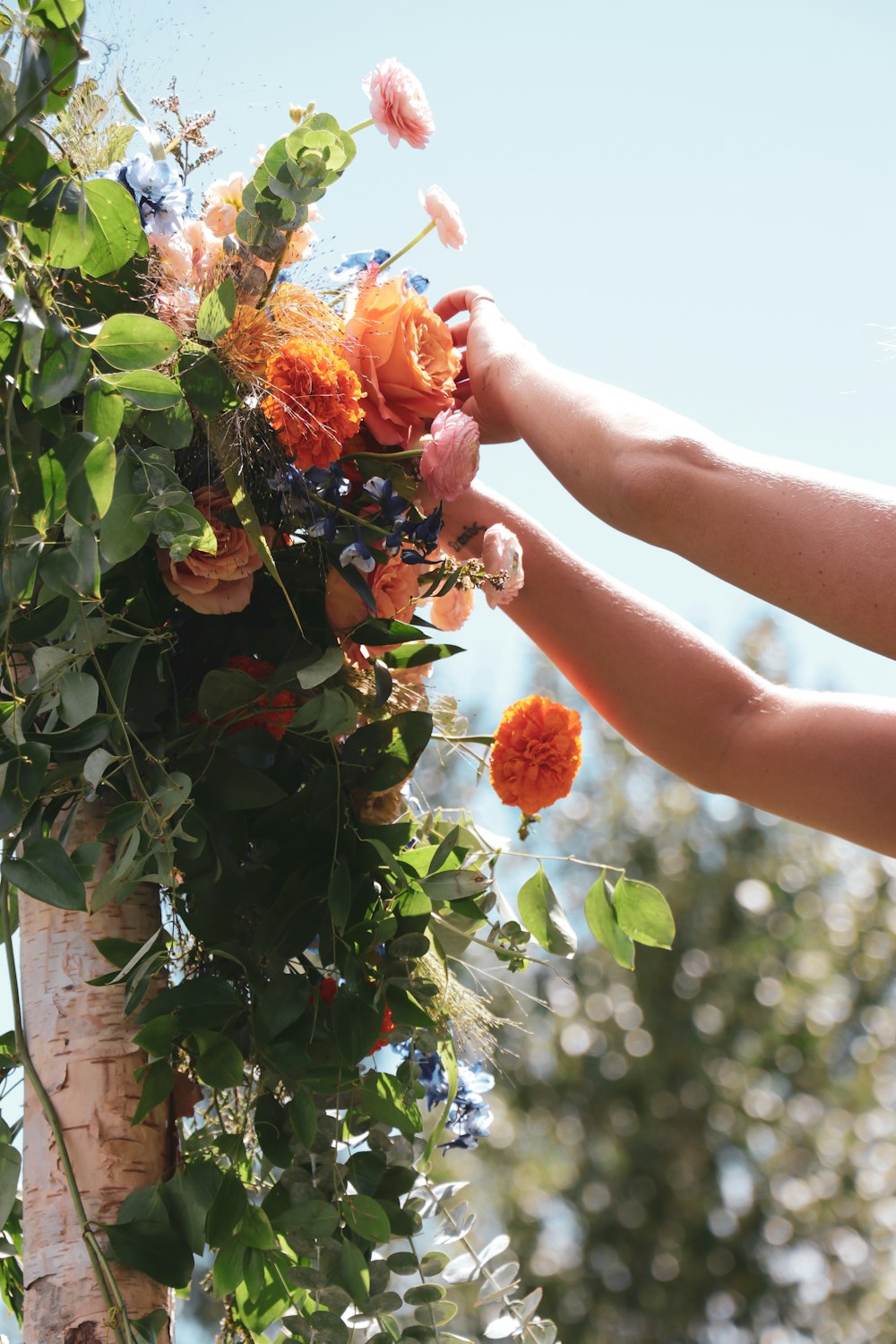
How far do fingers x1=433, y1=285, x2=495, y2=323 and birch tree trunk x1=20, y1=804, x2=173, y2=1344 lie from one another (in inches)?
25.8

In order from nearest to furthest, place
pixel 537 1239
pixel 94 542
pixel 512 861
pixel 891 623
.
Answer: pixel 94 542
pixel 891 623
pixel 512 861
pixel 537 1239

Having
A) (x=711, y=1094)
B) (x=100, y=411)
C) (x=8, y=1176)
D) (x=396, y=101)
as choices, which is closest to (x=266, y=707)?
(x=100, y=411)

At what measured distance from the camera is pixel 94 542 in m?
0.71

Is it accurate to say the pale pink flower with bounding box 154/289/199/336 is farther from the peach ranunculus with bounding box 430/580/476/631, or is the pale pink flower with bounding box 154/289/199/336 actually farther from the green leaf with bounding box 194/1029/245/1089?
the green leaf with bounding box 194/1029/245/1089

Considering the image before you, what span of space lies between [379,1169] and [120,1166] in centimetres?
20

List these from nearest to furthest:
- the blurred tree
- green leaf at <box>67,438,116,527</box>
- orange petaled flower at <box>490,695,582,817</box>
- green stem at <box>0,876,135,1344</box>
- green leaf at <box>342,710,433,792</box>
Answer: green leaf at <box>67,438,116,527</box>
green stem at <box>0,876,135,1344</box>
green leaf at <box>342,710,433,792</box>
orange petaled flower at <box>490,695,582,817</box>
the blurred tree

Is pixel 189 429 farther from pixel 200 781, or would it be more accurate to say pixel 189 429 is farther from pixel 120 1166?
pixel 120 1166

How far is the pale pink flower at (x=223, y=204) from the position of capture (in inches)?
38.2

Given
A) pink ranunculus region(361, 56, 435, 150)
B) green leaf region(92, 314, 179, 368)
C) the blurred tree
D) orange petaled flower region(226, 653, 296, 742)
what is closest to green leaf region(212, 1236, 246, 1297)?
orange petaled flower region(226, 653, 296, 742)

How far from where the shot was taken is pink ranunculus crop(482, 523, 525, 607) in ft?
3.24

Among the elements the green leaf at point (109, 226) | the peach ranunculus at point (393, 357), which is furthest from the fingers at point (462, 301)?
the green leaf at point (109, 226)

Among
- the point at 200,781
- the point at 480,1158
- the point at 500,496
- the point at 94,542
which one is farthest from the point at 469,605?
the point at 480,1158

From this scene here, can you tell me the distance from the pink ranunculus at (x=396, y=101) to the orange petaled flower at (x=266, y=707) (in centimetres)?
44

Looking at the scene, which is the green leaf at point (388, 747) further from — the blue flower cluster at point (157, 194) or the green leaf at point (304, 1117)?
the blue flower cluster at point (157, 194)
